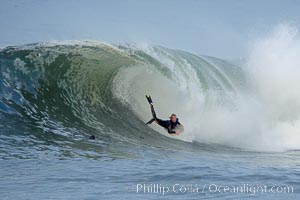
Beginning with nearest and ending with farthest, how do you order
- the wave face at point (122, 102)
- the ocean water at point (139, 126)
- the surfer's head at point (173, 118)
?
the ocean water at point (139, 126)
the surfer's head at point (173, 118)
the wave face at point (122, 102)

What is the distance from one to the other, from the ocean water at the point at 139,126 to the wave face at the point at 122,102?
0.03m

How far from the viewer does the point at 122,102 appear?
13.7 meters

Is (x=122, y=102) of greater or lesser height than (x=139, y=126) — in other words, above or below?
above

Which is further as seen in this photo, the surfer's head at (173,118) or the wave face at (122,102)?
the wave face at (122,102)

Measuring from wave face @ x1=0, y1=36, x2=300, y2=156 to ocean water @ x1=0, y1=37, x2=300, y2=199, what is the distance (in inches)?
1.2

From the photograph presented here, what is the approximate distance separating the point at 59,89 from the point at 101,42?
3.33 meters

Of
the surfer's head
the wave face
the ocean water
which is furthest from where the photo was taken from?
the wave face

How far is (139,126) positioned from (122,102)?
1500mm

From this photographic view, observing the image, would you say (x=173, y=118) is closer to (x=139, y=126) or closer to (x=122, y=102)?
(x=139, y=126)

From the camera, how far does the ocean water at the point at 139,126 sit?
20.9 feet

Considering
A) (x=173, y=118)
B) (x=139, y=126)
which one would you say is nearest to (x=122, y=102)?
(x=139, y=126)

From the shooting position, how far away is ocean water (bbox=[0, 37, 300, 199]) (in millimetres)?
6375

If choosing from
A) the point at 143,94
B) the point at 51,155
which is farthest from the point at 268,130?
the point at 51,155

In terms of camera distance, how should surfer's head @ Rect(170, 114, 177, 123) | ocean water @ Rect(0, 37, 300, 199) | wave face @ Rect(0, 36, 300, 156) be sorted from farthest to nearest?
wave face @ Rect(0, 36, 300, 156)
surfer's head @ Rect(170, 114, 177, 123)
ocean water @ Rect(0, 37, 300, 199)
